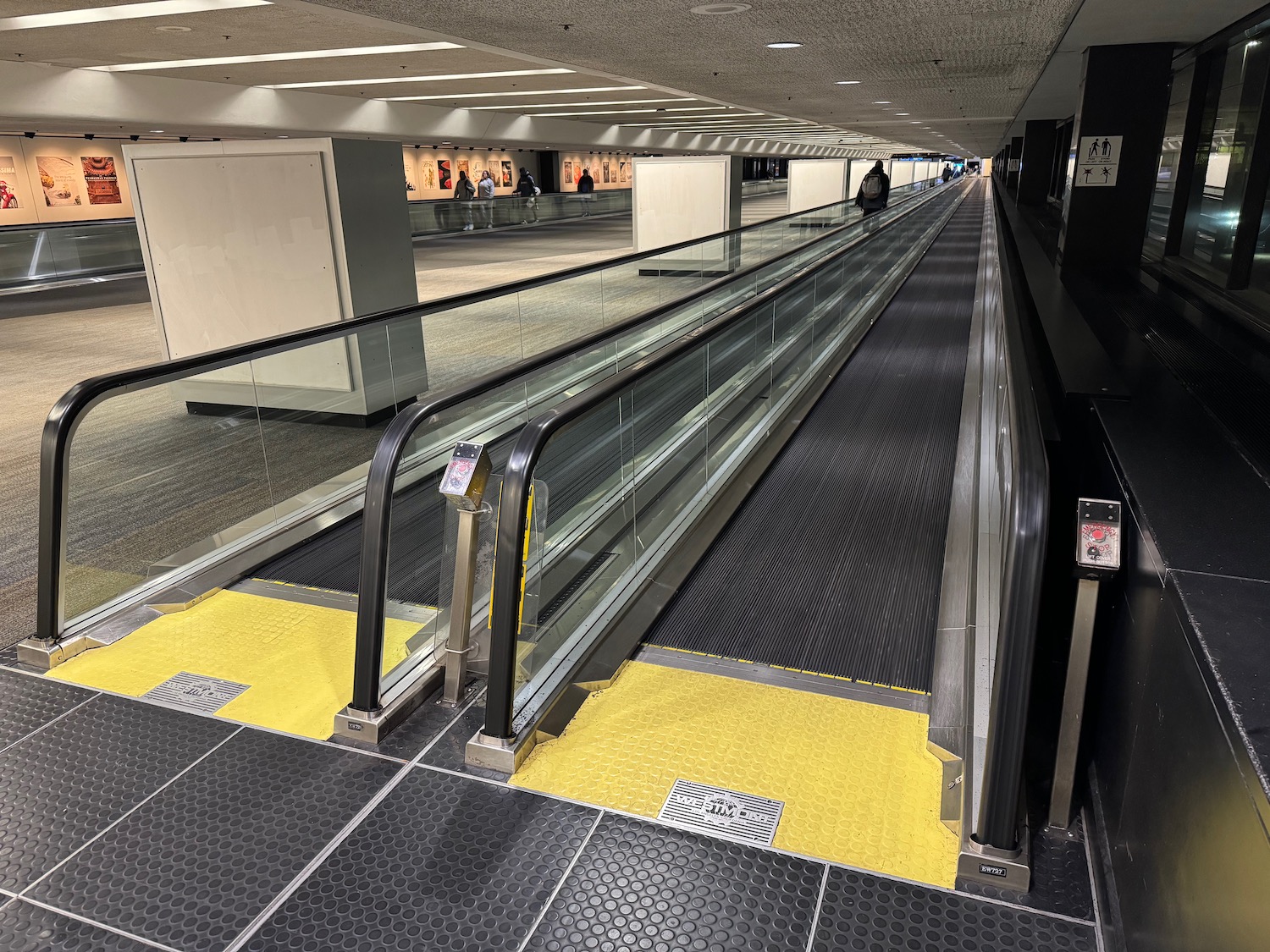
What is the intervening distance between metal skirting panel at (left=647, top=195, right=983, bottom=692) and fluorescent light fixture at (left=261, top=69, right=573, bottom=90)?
3.62 metres

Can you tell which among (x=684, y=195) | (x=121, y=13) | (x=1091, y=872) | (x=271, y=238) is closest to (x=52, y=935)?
(x=1091, y=872)

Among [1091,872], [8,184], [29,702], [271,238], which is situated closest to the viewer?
[1091,872]

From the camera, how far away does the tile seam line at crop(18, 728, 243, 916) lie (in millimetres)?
2240

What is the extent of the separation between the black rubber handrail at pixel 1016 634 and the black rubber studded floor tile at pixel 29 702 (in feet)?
9.80

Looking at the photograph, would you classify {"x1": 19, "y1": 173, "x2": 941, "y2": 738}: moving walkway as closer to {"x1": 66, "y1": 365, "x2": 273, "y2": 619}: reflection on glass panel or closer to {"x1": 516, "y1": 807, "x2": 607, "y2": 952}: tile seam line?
{"x1": 66, "y1": 365, "x2": 273, "y2": 619}: reflection on glass panel

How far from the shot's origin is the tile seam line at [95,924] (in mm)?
2035

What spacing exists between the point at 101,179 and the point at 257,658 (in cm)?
2285

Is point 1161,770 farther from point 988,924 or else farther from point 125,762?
point 125,762

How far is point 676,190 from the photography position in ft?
55.6

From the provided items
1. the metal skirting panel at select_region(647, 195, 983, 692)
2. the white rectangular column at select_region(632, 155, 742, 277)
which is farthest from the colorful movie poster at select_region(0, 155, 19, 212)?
the metal skirting panel at select_region(647, 195, 983, 692)

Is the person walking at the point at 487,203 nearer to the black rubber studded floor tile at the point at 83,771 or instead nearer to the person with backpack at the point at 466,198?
the person with backpack at the point at 466,198

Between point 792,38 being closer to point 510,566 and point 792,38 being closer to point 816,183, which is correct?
point 510,566

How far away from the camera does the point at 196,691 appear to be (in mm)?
3121

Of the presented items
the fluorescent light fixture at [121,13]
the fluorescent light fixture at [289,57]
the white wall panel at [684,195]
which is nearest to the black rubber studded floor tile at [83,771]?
the fluorescent light fixture at [121,13]
